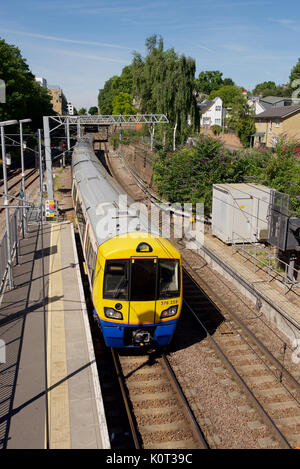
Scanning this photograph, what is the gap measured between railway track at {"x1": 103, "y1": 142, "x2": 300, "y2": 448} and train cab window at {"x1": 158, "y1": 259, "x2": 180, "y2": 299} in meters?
1.98

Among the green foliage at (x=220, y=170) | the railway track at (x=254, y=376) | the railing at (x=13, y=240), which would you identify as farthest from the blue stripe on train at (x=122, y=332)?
the green foliage at (x=220, y=170)

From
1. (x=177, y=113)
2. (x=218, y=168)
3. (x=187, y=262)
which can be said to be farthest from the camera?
(x=177, y=113)

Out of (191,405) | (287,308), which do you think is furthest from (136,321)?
(287,308)

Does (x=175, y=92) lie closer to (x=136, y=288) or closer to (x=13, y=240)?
(x=13, y=240)

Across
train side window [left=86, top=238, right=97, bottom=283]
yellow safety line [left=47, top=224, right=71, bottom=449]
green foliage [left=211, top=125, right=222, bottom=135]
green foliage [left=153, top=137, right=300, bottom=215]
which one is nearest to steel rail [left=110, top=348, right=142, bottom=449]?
yellow safety line [left=47, top=224, right=71, bottom=449]

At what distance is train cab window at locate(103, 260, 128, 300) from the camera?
30.4ft

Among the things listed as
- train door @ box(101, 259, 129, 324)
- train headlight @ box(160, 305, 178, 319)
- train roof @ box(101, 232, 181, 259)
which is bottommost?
train headlight @ box(160, 305, 178, 319)

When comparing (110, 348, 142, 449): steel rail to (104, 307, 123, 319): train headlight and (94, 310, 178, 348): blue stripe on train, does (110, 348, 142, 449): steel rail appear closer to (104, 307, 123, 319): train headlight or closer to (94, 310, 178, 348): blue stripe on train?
(94, 310, 178, 348): blue stripe on train

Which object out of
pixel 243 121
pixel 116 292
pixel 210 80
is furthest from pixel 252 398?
pixel 210 80

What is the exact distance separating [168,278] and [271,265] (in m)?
8.18

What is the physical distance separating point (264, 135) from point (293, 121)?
4785 mm

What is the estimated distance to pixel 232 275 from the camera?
15.7 metres

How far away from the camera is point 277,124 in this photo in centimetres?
4353
